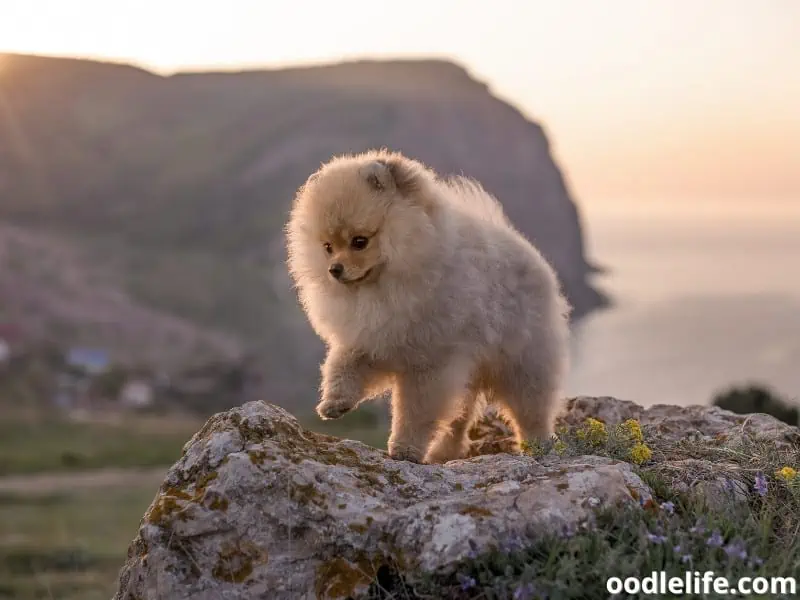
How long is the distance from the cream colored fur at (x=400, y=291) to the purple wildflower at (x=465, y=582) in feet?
5.23

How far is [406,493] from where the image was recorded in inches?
199

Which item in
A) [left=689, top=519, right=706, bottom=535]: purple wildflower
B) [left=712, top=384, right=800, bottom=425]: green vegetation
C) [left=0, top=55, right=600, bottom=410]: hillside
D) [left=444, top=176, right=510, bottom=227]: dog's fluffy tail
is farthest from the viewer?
[left=0, top=55, right=600, bottom=410]: hillside

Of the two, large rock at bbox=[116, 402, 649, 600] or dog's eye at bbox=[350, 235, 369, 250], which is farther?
dog's eye at bbox=[350, 235, 369, 250]

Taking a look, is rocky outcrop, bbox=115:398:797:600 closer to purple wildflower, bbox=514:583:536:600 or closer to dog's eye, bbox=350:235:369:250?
purple wildflower, bbox=514:583:536:600

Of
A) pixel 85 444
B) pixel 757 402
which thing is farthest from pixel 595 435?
pixel 85 444

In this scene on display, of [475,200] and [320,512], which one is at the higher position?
[475,200]

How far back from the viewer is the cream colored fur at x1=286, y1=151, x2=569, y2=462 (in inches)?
225

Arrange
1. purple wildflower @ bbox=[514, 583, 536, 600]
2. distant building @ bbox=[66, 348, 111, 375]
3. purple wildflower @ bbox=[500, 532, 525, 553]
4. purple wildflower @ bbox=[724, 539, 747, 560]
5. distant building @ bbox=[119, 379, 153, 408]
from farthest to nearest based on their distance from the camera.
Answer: distant building @ bbox=[66, 348, 111, 375], distant building @ bbox=[119, 379, 153, 408], purple wildflower @ bbox=[500, 532, 525, 553], purple wildflower @ bbox=[724, 539, 747, 560], purple wildflower @ bbox=[514, 583, 536, 600]

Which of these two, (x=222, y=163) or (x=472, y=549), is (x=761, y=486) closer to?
(x=472, y=549)

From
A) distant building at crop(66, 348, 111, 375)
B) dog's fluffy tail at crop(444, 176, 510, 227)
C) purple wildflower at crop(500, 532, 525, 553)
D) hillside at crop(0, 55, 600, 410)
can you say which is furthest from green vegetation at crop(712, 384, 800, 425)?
distant building at crop(66, 348, 111, 375)

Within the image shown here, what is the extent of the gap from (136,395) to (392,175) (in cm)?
4625

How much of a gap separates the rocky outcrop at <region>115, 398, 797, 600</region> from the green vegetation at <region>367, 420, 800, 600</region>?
71mm

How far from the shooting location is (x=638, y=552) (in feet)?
13.9

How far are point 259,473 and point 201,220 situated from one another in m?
64.8
